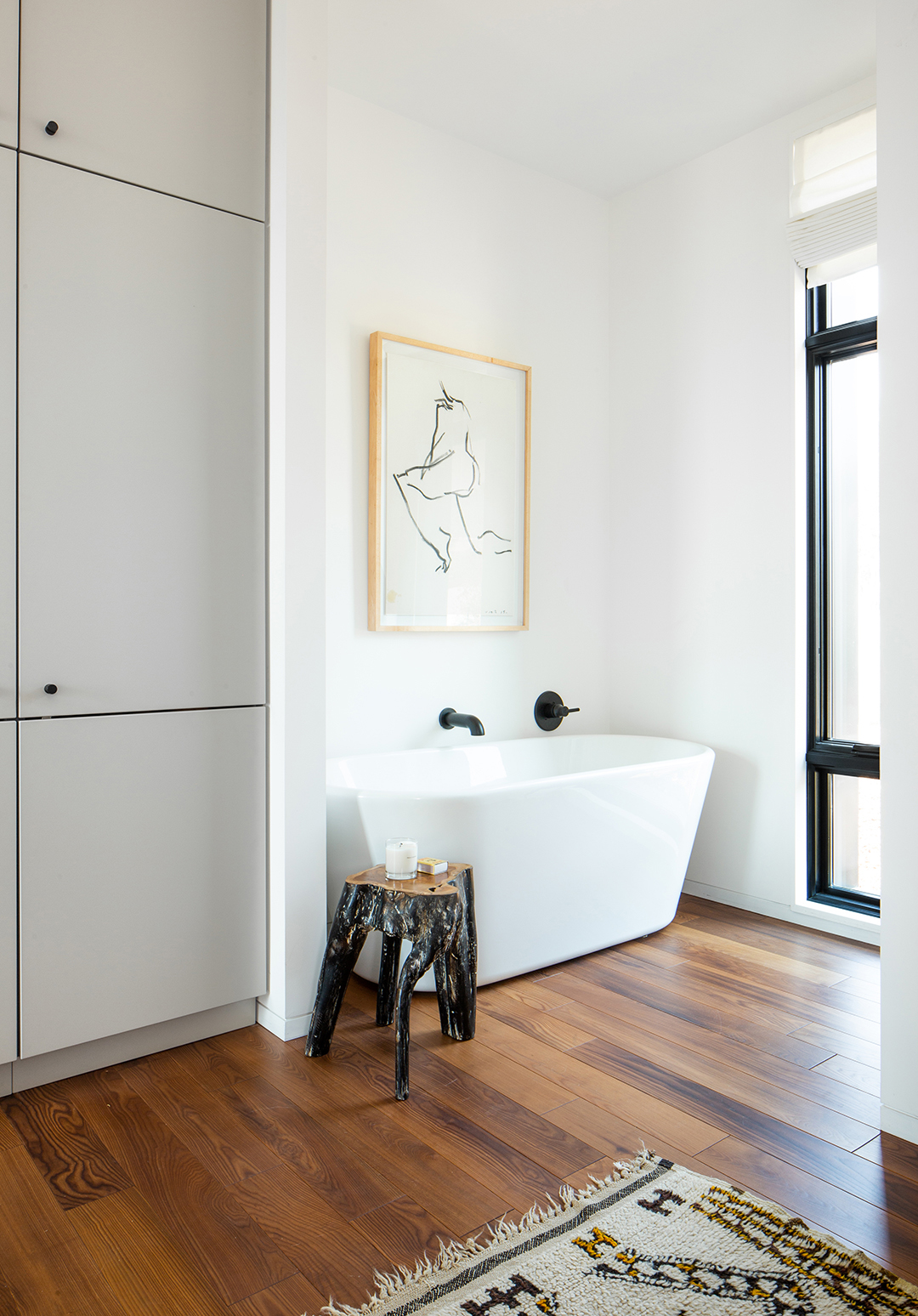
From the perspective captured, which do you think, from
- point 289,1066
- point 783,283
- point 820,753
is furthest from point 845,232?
point 289,1066

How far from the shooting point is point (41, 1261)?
4.65ft

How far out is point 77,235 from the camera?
1.94 metres

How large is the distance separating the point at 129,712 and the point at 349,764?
3.03ft

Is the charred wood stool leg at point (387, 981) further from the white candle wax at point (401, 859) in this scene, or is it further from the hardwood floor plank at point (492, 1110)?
the white candle wax at point (401, 859)

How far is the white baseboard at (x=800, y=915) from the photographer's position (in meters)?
2.91

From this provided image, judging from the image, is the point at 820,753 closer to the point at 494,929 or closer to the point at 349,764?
the point at 494,929

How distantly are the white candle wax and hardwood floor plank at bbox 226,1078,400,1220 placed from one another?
1.75 feet

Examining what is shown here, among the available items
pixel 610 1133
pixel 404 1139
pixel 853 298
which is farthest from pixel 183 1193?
pixel 853 298

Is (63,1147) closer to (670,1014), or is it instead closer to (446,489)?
(670,1014)

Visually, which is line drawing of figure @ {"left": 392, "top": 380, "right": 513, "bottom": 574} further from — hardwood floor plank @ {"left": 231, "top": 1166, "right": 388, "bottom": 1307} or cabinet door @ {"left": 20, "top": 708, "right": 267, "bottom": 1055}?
hardwood floor plank @ {"left": 231, "top": 1166, "right": 388, "bottom": 1307}

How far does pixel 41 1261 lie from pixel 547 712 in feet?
8.20

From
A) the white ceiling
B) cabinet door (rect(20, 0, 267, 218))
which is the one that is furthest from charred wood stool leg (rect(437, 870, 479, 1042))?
the white ceiling

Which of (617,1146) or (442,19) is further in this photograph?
(442,19)

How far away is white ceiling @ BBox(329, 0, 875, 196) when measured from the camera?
2596 mm
